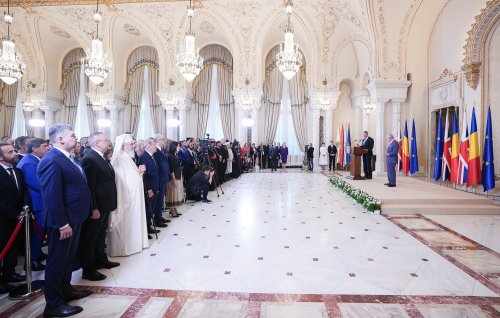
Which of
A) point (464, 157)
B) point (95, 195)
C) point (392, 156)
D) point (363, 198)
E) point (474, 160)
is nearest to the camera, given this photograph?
point (95, 195)

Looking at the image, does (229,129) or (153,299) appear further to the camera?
(229,129)

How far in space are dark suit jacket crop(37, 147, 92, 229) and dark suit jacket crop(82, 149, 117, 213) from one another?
52cm

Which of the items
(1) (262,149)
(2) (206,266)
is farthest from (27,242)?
(1) (262,149)

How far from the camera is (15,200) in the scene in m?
3.14

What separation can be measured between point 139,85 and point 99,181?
14262 millimetres

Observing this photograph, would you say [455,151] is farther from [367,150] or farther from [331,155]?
[331,155]

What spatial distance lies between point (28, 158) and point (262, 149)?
12.4 metres

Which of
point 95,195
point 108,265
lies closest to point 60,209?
point 95,195

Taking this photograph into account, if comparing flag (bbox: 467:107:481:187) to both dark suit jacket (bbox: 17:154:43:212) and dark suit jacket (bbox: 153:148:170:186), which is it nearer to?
dark suit jacket (bbox: 153:148:170:186)

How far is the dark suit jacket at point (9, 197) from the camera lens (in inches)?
118

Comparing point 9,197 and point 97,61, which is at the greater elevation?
point 97,61

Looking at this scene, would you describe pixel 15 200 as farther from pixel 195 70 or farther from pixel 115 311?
pixel 195 70

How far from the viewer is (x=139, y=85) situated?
16469 mm

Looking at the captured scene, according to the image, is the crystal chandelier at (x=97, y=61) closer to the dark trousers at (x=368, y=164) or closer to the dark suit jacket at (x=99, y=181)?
the dark suit jacket at (x=99, y=181)
